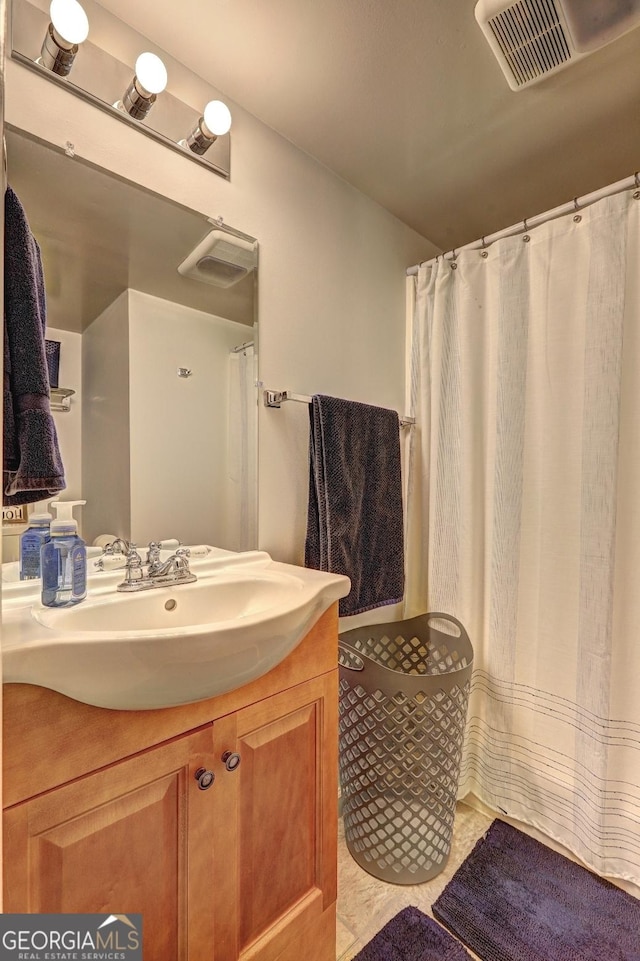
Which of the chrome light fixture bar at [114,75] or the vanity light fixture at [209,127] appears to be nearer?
the chrome light fixture bar at [114,75]

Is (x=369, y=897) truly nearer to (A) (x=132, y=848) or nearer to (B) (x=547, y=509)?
(A) (x=132, y=848)

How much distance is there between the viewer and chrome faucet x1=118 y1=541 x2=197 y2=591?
3.20 feet

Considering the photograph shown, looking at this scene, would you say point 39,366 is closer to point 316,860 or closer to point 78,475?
point 78,475

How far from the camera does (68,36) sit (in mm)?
911

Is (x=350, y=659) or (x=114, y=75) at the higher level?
(x=114, y=75)

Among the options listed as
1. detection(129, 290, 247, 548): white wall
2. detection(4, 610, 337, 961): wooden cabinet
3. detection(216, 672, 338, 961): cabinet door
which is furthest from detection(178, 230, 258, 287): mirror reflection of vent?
detection(216, 672, 338, 961): cabinet door

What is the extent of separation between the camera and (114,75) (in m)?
1.03

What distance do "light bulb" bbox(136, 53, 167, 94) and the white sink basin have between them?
3.60 feet

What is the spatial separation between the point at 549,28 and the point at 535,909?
2.10 m

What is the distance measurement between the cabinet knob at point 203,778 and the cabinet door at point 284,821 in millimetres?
49

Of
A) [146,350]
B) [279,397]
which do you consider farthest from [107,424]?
[279,397]

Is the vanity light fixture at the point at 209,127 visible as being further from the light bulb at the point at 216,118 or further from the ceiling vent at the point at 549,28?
the ceiling vent at the point at 549,28

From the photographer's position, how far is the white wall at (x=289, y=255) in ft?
3.43

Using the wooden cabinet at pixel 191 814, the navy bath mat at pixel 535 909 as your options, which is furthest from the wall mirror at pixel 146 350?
the navy bath mat at pixel 535 909
